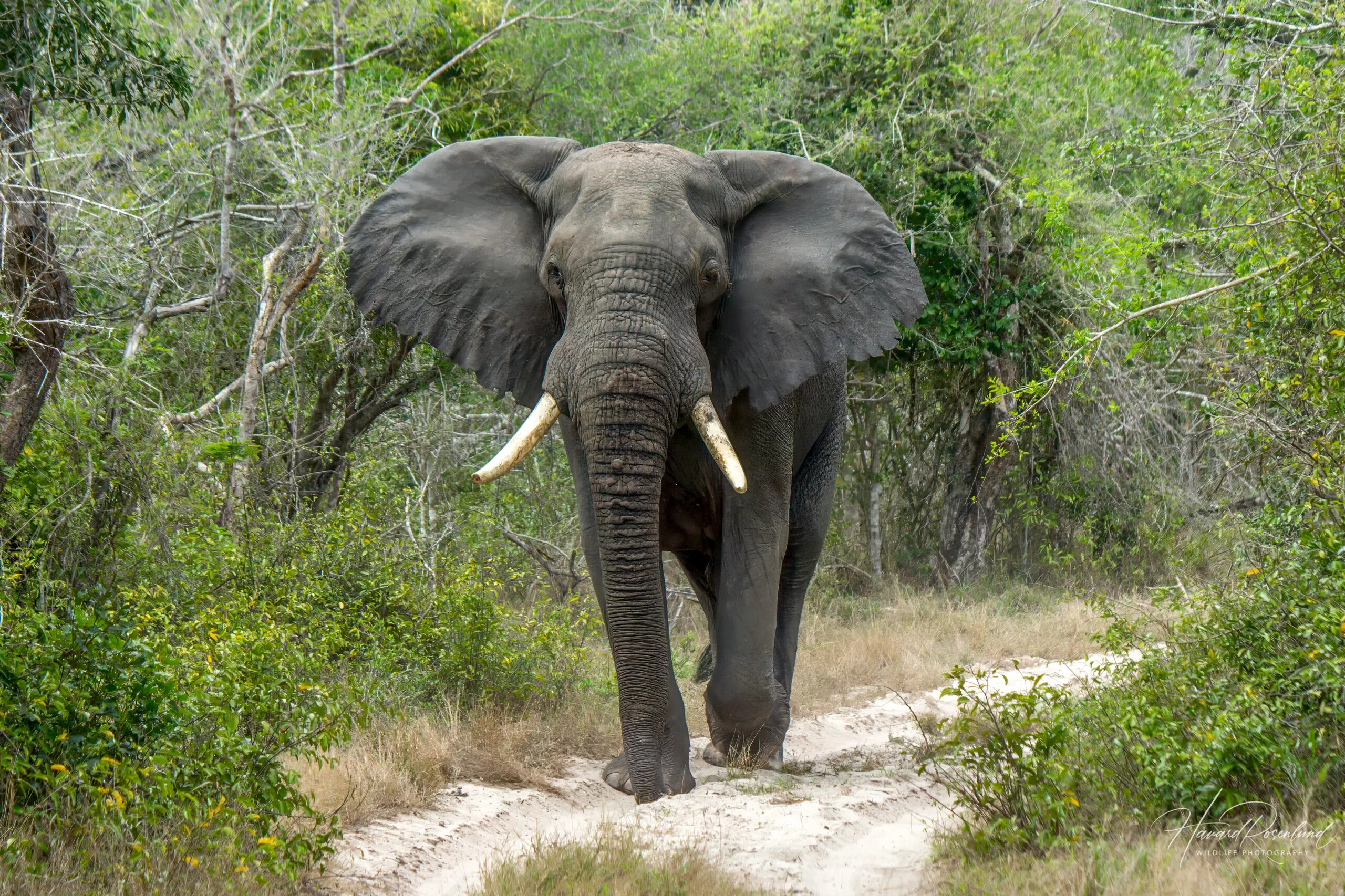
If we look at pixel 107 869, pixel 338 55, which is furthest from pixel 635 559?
pixel 338 55

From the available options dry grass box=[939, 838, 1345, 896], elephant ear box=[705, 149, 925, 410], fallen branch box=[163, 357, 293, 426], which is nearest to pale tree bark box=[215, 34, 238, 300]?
fallen branch box=[163, 357, 293, 426]

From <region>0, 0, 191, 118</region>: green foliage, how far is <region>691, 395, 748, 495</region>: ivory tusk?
3.16 metres

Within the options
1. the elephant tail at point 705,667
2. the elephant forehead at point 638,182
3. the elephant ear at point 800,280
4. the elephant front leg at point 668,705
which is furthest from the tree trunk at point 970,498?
the elephant forehead at point 638,182

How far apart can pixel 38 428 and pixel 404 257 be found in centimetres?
196

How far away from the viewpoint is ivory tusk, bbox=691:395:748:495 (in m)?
5.83

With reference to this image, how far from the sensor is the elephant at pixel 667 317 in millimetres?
5895

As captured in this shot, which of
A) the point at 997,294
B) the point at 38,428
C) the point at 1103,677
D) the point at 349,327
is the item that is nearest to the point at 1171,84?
the point at 997,294

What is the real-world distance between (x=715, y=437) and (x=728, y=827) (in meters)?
1.71

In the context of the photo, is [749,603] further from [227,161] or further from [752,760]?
[227,161]

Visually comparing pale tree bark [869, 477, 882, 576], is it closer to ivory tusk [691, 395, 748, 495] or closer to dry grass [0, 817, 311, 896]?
ivory tusk [691, 395, 748, 495]

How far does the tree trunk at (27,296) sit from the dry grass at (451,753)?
1.95 m

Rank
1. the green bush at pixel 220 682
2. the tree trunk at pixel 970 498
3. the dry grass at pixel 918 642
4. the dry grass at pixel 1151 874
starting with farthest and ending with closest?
1. the tree trunk at pixel 970 498
2. the dry grass at pixel 918 642
3. the green bush at pixel 220 682
4. the dry grass at pixel 1151 874

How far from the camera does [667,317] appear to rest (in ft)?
19.1

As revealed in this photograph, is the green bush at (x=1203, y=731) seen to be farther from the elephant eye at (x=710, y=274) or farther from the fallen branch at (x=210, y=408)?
the fallen branch at (x=210, y=408)
